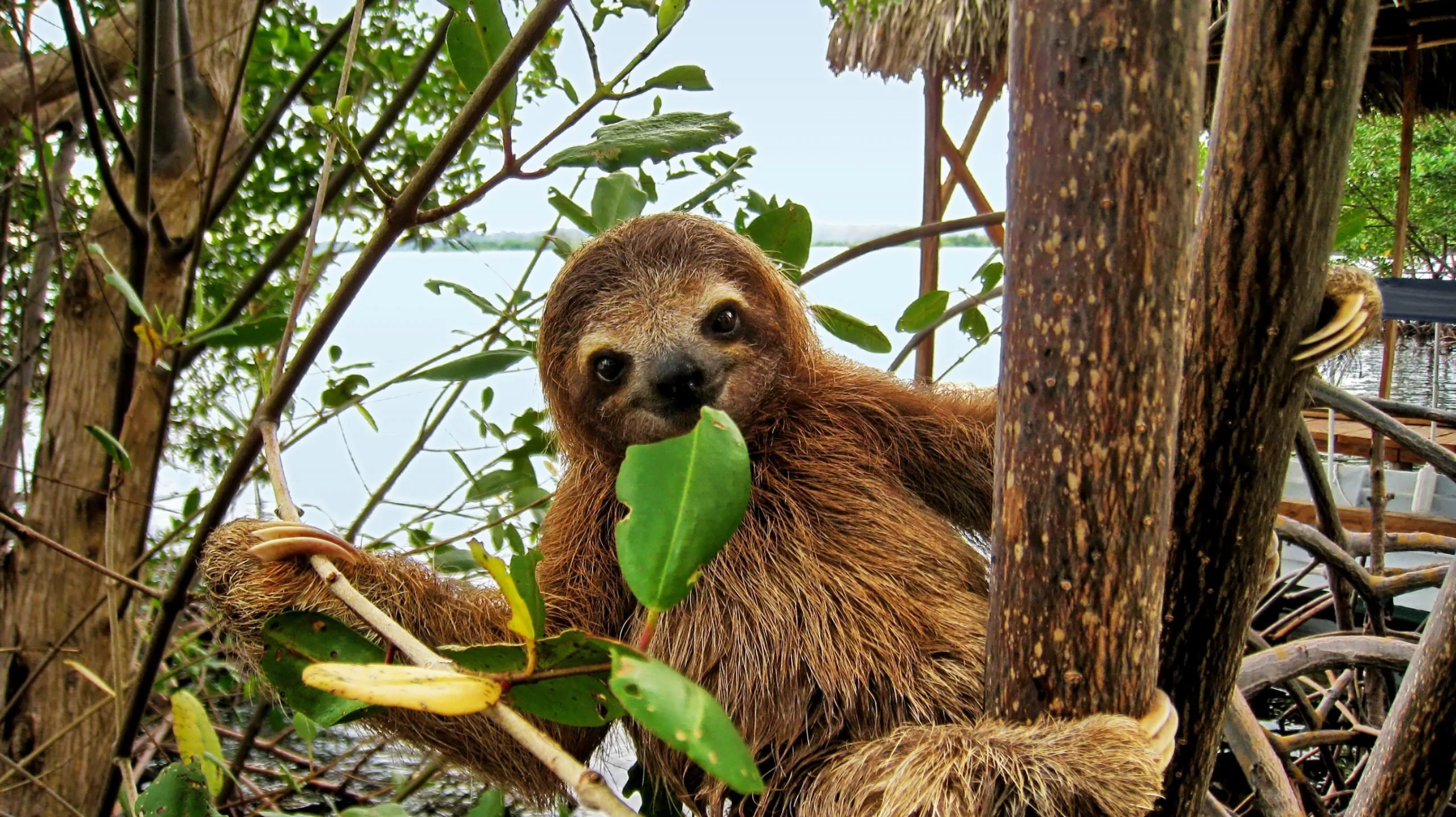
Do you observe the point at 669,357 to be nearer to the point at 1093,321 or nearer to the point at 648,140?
the point at 648,140

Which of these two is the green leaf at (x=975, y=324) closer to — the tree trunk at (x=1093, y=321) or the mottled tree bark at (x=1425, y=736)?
the mottled tree bark at (x=1425, y=736)

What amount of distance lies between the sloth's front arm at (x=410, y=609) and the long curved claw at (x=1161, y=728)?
0.89 meters

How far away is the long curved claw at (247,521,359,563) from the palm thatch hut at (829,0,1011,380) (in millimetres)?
3446

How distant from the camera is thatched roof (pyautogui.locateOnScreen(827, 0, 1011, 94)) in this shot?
5117mm

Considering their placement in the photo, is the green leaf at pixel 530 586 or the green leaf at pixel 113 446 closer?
the green leaf at pixel 530 586

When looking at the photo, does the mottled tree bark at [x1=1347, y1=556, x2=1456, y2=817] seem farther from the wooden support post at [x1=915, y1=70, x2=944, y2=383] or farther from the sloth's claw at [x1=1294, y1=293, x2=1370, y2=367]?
the wooden support post at [x1=915, y1=70, x2=944, y2=383]

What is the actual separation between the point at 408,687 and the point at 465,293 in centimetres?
117

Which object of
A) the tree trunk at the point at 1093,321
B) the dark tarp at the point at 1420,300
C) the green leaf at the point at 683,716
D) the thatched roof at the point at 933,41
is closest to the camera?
the green leaf at the point at 683,716

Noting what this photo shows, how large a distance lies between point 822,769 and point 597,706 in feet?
2.07

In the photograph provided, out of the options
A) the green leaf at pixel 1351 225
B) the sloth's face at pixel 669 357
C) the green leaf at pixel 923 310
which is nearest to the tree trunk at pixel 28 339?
the sloth's face at pixel 669 357

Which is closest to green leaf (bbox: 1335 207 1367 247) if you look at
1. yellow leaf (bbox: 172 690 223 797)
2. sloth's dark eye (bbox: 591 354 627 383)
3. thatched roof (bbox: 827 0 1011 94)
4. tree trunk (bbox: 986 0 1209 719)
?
tree trunk (bbox: 986 0 1209 719)

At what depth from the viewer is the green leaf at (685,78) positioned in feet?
4.05

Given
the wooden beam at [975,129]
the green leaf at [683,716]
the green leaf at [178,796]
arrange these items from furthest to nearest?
the wooden beam at [975,129]
the green leaf at [178,796]
the green leaf at [683,716]

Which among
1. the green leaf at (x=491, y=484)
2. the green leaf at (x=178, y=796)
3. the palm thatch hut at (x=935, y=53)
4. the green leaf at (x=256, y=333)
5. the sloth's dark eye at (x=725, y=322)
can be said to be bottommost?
the green leaf at (x=178, y=796)
